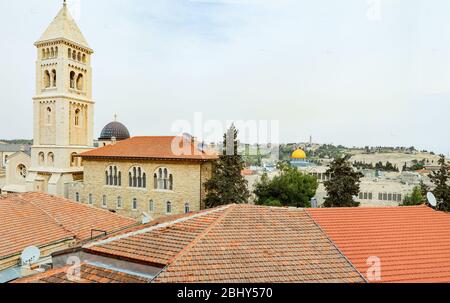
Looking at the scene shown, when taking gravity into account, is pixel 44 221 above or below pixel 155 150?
below

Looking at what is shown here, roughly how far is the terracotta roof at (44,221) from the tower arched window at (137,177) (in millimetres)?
7469

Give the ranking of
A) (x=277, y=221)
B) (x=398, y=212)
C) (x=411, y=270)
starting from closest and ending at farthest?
(x=411, y=270)
(x=277, y=221)
(x=398, y=212)

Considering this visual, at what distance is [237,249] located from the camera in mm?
4832

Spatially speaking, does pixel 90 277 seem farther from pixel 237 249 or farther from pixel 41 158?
pixel 41 158

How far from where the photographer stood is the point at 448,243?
5980 mm

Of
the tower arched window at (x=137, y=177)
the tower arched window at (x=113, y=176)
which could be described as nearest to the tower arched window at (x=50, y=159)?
the tower arched window at (x=113, y=176)

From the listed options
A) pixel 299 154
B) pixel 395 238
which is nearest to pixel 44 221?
pixel 395 238

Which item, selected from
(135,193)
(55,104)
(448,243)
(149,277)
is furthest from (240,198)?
(55,104)

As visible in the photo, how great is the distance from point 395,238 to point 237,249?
10.8ft

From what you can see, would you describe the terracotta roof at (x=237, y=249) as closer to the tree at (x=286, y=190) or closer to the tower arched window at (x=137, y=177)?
the tree at (x=286, y=190)
